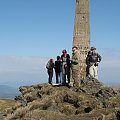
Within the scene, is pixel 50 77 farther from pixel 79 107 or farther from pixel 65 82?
pixel 79 107

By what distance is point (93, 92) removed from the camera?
78.8 ft

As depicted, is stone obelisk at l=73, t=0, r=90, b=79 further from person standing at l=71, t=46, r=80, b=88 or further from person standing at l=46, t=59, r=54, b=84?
person standing at l=71, t=46, r=80, b=88

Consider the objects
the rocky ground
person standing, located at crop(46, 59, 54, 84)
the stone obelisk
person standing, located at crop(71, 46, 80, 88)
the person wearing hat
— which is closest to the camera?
the rocky ground

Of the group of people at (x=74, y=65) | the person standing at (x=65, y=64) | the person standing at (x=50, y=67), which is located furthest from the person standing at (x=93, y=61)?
the person standing at (x=50, y=67)

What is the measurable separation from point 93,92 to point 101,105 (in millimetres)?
3513

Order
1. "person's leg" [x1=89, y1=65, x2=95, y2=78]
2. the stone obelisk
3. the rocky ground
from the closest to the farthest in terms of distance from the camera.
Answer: the rocky ground
"person's leg" [x1=89, y1=65, x2=95, y2=78]
the stone obelisk

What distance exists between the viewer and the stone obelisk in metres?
40.0

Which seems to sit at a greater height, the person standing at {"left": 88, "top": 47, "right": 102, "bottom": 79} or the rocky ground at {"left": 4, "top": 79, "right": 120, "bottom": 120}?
the person standing at {"left": 88, "top": 47, "right": 102, "bottom": 79}

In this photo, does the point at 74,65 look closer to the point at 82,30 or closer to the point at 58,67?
the point at 58,67

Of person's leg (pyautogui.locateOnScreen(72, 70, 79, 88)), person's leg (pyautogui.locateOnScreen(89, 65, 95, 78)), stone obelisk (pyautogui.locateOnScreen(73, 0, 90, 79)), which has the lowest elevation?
person's leg (pyautogui.locateOnScreen(72, 70, 79, 88))

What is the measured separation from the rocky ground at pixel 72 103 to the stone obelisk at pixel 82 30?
1306 centimetres

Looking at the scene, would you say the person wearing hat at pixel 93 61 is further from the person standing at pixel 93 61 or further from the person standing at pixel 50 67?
the person standing at pixel 50 67

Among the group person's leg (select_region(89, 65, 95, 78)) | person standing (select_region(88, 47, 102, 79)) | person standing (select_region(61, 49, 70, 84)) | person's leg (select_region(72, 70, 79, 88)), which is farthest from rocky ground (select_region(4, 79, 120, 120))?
person standing (select_region(61, 49, 70, 84))

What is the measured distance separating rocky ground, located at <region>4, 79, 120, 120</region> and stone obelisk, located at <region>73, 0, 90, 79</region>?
42.8 ft
